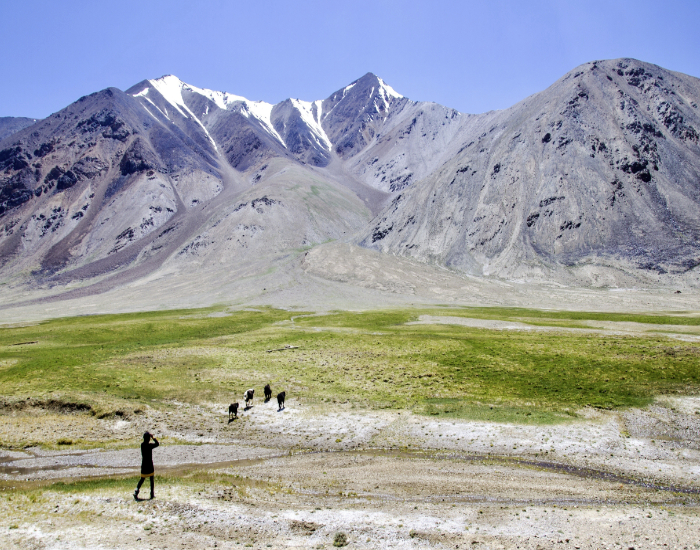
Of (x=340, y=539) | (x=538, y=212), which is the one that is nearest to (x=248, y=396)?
(x=340, y=539)

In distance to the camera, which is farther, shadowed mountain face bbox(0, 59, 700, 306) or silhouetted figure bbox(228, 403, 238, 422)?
shadowed mountain face bbox(0, 59, 700, 306)

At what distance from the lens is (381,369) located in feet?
128

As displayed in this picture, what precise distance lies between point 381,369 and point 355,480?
66.8 ft

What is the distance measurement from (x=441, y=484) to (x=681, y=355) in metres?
32.4

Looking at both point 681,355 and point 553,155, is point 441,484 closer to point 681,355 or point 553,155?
point 681,355

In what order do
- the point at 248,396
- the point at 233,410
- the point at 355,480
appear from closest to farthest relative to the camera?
the point at 355,480 < the point at 233,410 < the point at 248,396

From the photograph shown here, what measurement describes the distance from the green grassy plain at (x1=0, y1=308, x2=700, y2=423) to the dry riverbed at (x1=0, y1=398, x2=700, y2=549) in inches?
116

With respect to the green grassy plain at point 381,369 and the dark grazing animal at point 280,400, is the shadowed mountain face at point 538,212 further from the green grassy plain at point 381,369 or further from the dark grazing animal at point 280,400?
the dark grazing animal at point 280,400

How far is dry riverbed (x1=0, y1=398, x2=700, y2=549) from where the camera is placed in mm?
14289

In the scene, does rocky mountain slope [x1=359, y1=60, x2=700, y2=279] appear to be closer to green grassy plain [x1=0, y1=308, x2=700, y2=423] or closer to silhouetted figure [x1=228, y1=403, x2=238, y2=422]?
green grassy plain [x1=0, y1=308, x2=700, y2=423]

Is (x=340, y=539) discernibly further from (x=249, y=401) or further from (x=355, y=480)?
(x=249, y=401)

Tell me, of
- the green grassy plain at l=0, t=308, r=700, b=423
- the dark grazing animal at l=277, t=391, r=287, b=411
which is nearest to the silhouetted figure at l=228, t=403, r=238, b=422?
the dark grazing animal at l=277, t=391, r=287, b=411

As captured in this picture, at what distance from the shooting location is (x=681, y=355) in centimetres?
3722

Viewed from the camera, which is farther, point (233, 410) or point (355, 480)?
point (233, 410)
